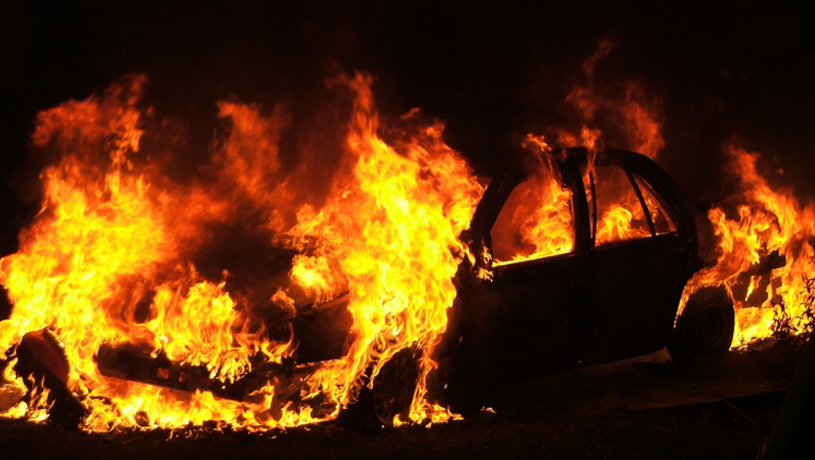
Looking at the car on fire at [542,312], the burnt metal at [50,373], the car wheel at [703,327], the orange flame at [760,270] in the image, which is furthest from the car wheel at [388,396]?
the orange flame at [760,270]

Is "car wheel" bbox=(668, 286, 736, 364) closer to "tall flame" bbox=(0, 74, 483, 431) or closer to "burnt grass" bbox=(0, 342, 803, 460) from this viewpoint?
"burnt grass" bbox=(0, 342, 803, 460)

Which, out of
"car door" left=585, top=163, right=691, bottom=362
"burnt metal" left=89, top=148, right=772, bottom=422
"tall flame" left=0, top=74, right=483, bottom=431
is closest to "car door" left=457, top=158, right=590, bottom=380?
"burnt metal" left=89, top=148, right=772, bottom=422

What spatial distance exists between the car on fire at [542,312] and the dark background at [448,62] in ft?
9.41

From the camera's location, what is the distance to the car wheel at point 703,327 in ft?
22.0

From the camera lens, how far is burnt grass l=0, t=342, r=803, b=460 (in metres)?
4.72

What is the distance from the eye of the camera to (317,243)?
21.8 feet

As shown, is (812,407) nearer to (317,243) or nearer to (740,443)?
(740,443)

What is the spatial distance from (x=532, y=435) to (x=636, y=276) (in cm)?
187

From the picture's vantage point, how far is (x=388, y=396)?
5.18m

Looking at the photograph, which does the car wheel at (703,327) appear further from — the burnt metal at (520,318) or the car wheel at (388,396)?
the car wheel at (388,396)

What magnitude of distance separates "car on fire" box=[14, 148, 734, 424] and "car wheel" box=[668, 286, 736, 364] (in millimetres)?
15

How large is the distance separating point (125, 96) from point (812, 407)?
729cm

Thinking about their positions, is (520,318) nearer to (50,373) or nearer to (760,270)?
(760,270)

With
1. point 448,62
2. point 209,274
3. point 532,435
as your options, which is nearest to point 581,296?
point 532,435
